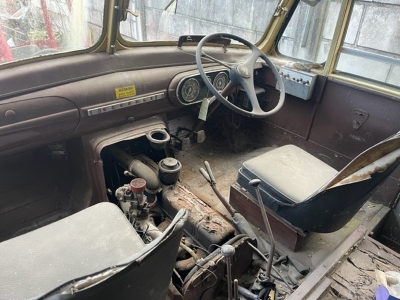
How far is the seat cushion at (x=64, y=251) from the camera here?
108cm

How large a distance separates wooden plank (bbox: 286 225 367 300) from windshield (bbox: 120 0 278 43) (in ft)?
5.43

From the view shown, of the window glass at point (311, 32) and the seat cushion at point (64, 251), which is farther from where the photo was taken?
the window glass at point (311, 32)

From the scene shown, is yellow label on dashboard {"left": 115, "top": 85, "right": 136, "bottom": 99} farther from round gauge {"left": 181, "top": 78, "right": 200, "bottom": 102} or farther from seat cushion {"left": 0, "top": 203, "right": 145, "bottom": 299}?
seat cushion {"left": 0, "top": 203, "right": 145, "bottom": 299}

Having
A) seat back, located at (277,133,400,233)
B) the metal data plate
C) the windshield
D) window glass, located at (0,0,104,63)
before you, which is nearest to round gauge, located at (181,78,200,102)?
the windshield

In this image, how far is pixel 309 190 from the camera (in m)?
1.72

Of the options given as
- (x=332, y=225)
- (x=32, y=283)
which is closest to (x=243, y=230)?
(x=332, y=225)

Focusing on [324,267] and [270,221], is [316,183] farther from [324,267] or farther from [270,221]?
[324,267]

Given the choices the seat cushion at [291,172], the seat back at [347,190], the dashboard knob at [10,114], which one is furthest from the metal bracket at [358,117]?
the dashboard knob at [10,114]

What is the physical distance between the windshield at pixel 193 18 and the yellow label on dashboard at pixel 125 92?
318 mm

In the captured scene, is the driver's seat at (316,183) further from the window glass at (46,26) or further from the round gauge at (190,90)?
the window glass at (46,26)

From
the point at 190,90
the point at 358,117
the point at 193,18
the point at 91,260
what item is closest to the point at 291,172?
the point at 358,117

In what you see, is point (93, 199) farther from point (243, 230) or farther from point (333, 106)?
point (333, 106)

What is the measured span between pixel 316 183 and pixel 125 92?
123 centimetres

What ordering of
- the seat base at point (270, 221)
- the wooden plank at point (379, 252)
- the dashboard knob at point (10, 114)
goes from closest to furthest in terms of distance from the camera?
1. the dashboard knob at point (10, 114)
2. the wooden plank at point (379, 252)
3. the seat base at point (270, 221)
